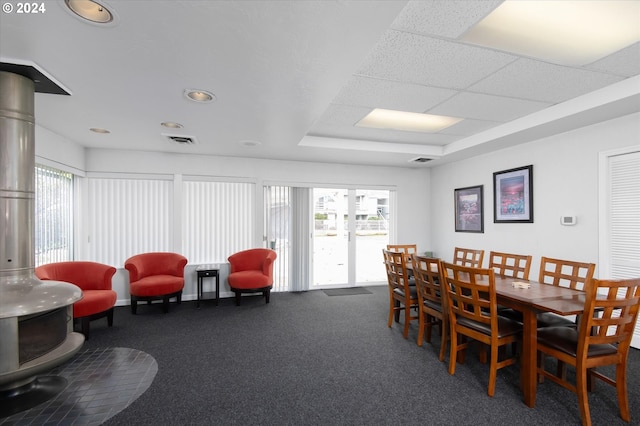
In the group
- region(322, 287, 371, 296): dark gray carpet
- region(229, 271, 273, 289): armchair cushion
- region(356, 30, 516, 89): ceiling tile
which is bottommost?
region(322, 287, 371, 296): dark gray carpet

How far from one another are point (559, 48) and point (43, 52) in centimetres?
352

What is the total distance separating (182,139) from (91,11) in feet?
8.81

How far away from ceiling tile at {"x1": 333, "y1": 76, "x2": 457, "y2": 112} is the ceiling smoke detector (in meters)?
2.18

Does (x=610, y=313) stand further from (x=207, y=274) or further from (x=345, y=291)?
(x=207, y=274)

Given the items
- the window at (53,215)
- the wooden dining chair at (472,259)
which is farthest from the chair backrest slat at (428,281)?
the window at (53,215)

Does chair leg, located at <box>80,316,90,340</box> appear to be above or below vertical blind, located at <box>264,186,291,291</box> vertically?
below

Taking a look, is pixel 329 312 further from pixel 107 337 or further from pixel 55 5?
pixel 55 5

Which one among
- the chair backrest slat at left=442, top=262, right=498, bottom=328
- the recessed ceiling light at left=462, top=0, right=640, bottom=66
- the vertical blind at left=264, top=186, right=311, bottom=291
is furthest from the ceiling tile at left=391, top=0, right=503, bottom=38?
the vertical blind at left=264, top=186, right=311, bottom=291

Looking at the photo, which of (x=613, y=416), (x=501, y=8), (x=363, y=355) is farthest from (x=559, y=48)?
(x=363, y=355)

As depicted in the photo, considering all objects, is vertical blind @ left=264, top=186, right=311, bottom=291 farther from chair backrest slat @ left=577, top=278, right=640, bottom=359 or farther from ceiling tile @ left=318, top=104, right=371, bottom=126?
chair backrest slat @ left=577, top=278, right=640, bottom=359

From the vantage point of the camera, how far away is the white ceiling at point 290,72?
5.44 ft

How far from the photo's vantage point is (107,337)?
11.5 feet

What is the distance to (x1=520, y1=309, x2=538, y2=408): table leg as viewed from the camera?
220 centimetres

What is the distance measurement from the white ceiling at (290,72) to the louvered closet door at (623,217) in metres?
0.55
